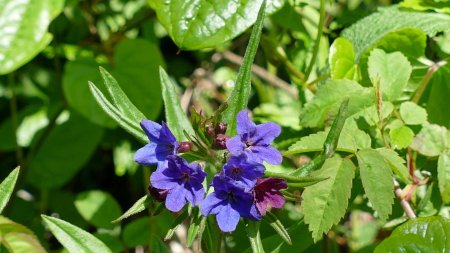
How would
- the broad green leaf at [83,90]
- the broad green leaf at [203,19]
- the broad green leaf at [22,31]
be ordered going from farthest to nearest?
the broad green leaf at [83,90] < the broad green leaf at [22,31] < the broad green leaf at [203,19]

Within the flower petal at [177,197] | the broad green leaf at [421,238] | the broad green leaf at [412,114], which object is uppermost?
the flower petal at [177,197]

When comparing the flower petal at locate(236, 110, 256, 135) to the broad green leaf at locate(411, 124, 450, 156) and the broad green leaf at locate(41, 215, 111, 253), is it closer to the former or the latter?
the broad green leaf at locate(41, 215, 111, 253)

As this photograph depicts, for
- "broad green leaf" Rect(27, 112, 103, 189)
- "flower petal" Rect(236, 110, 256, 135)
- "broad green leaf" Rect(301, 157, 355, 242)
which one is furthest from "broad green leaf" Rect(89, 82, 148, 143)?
"broad green leaf" Rect(27, 112, 103, 189)

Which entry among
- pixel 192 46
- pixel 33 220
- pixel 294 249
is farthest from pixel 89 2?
pixel 294 249

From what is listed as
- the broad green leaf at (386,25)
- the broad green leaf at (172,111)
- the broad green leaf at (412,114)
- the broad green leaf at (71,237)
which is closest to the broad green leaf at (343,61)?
the broad green leaf at (386,25)

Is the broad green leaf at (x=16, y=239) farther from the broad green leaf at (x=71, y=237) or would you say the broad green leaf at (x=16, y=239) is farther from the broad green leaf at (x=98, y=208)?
the broad green leaf at (x=98, y=208)

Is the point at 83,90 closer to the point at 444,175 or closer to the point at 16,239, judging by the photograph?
the point at 16,239

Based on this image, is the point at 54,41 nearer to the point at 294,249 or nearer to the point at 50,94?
the point at 50,94

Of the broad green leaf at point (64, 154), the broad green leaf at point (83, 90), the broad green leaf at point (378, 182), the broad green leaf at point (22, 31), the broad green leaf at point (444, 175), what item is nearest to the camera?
the broad green leaf at point (378, 182)
